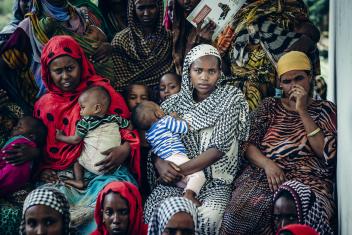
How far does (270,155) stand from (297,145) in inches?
8.4

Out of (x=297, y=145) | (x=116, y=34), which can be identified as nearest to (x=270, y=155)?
(x=297, y=145)

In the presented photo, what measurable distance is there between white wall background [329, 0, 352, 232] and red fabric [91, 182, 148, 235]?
53.9 inches

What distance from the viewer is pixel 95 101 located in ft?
20.3

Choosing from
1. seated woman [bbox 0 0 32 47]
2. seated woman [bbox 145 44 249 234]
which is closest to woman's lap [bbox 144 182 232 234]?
seated woman [bbox 145 44 249 234]

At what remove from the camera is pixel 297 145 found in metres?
6.10

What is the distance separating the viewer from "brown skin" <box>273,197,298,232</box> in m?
5.55

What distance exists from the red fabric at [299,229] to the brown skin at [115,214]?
999mm

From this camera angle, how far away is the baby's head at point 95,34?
699 centimetres

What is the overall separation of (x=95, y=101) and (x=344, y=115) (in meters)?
1.78

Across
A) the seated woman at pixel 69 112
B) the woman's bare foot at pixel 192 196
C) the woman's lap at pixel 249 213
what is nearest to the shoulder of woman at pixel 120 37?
the seated woman at pixel 69 112

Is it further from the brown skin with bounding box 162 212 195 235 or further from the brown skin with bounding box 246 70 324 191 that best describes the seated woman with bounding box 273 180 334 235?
the brown skin with bounding box 162 212 195 235

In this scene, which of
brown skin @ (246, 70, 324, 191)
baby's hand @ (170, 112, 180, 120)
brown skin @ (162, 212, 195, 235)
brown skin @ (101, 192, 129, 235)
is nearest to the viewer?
brown skin @ (162, 212, 195, 235)

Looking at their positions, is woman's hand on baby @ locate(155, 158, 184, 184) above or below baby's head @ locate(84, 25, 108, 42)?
below

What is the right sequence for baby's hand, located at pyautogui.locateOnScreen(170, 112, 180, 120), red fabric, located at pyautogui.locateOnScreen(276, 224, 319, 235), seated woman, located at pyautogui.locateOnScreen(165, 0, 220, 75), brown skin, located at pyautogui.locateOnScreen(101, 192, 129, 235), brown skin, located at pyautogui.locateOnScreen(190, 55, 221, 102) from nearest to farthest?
red fabric, located at pyautogui.locateOnScreen(276, 224, 319, 235)
brown skin, located at pyautogui.locateOnScreen(101, 192, 129, 235)
brown skin, located at pyautogui.locateOnScreen(190, 55, 221, 102)
baby's hand, located at pyautogui.locateOnScreen(170, 112, 180, 120)
seated woman, located at pyautogui.locateOnScreen(165, 0, 220, 75)
